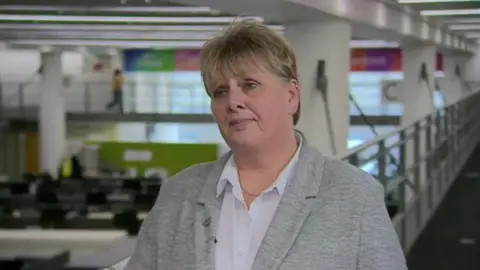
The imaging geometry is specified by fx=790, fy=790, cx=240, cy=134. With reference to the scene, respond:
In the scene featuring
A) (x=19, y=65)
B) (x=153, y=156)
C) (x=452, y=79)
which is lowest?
(x=153, y=156)

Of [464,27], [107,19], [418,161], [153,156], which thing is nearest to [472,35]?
[464,27]

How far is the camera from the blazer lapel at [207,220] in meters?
A: 1.24

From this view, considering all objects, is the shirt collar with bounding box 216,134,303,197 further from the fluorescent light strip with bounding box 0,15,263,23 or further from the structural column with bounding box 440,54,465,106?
the structural column with bounding box 440,54,465,106

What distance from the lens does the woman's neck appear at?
1.27m

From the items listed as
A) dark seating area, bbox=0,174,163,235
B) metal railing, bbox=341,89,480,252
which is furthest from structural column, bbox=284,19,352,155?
dark seating area, bbox=0,174,163,235

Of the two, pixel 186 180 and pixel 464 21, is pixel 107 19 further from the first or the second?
pixel 186 180

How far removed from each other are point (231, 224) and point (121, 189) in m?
9.59

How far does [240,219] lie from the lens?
1275 mm

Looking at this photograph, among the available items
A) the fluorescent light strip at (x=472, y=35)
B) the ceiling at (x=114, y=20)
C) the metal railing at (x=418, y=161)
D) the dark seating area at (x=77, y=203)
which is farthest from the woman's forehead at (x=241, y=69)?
the fluorescent light strip at (x=472, y=35)

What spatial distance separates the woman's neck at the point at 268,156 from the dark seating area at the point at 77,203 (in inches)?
207

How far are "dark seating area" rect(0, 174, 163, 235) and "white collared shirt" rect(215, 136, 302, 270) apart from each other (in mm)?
5246

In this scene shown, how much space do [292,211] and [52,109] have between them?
1398 centimetres

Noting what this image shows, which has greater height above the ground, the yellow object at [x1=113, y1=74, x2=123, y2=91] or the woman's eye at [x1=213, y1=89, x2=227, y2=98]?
the woman's eye at [x1=213, y1=89, x2=227, y2=98]

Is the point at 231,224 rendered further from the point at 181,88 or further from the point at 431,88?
the point at 181,88
